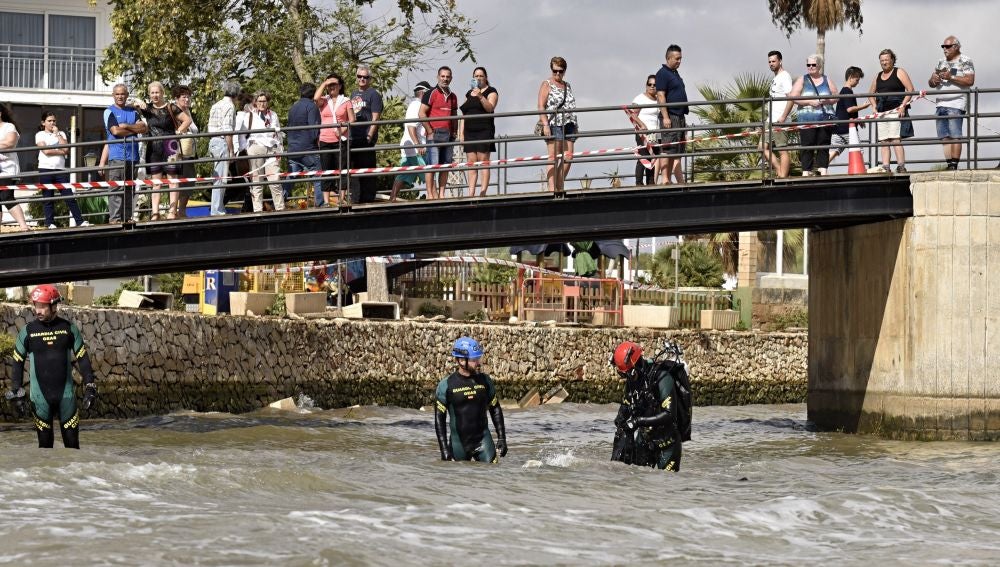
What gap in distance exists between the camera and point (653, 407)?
582 inches

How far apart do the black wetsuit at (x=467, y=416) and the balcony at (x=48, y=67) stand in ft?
87.4

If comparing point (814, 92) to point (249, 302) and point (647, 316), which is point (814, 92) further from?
point (647, 316)

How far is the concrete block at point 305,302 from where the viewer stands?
2856 cm

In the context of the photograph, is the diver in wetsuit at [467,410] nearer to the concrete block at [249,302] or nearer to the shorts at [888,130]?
the shorts at [888,130]

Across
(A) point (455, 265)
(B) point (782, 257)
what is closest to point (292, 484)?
(A) point (455, 265)

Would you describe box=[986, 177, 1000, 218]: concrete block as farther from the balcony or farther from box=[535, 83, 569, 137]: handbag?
the balcony

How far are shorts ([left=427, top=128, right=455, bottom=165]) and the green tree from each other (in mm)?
18748

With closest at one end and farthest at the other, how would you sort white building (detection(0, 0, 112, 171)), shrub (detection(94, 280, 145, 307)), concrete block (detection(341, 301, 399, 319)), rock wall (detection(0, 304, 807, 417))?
1. rock wall (detection(0, 304, 807, 417))
2. shrub (detection(94, 280, 145, 307))
3. concrete block (detection(341, 301, 399, 319))
4. white building (detection(0, 0, 112, 171))

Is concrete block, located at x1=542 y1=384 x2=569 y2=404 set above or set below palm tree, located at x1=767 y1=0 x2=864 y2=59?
below

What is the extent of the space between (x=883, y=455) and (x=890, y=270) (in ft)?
10.5

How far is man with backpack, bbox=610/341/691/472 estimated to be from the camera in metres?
14.7

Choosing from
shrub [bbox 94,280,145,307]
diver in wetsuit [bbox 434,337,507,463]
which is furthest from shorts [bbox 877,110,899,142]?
shrub [bbox 94,280,145,307]

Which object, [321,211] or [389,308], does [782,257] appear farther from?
[321,211]

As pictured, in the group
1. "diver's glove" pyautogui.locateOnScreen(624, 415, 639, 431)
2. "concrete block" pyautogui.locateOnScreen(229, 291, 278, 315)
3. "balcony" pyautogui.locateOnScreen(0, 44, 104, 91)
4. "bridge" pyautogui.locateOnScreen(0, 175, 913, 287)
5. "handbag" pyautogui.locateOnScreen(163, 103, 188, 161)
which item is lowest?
"diver's glove" pyautogui.locateOnScreen(624, 415, 639, 431)
